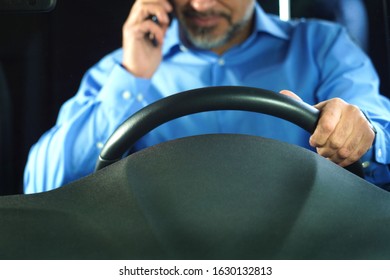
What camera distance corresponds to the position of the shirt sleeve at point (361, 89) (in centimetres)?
121

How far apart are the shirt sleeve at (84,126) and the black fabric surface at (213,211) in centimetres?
6

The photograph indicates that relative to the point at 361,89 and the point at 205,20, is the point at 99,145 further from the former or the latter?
the point at 361,89

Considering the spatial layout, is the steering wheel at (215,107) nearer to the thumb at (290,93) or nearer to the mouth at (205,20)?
the thumb at (290,93)

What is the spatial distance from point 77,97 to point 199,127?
23 centimetres

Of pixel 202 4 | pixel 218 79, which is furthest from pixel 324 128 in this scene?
pixel 202 4

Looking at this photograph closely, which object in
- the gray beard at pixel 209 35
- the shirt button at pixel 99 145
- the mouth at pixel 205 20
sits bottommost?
the shirt button at pixel 99 145

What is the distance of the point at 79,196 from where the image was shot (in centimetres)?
116

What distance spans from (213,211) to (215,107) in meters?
0.17

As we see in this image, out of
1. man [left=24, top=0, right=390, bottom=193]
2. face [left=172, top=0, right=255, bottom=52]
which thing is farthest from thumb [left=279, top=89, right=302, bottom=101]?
face [left=172, top=0, right=255, bottom=52]

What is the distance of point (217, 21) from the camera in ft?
4.18

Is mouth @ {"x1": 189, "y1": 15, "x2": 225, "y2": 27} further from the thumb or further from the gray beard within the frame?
the thumb

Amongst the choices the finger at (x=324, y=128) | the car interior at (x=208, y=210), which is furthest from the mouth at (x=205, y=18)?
the finger at (x=324, y=128)
